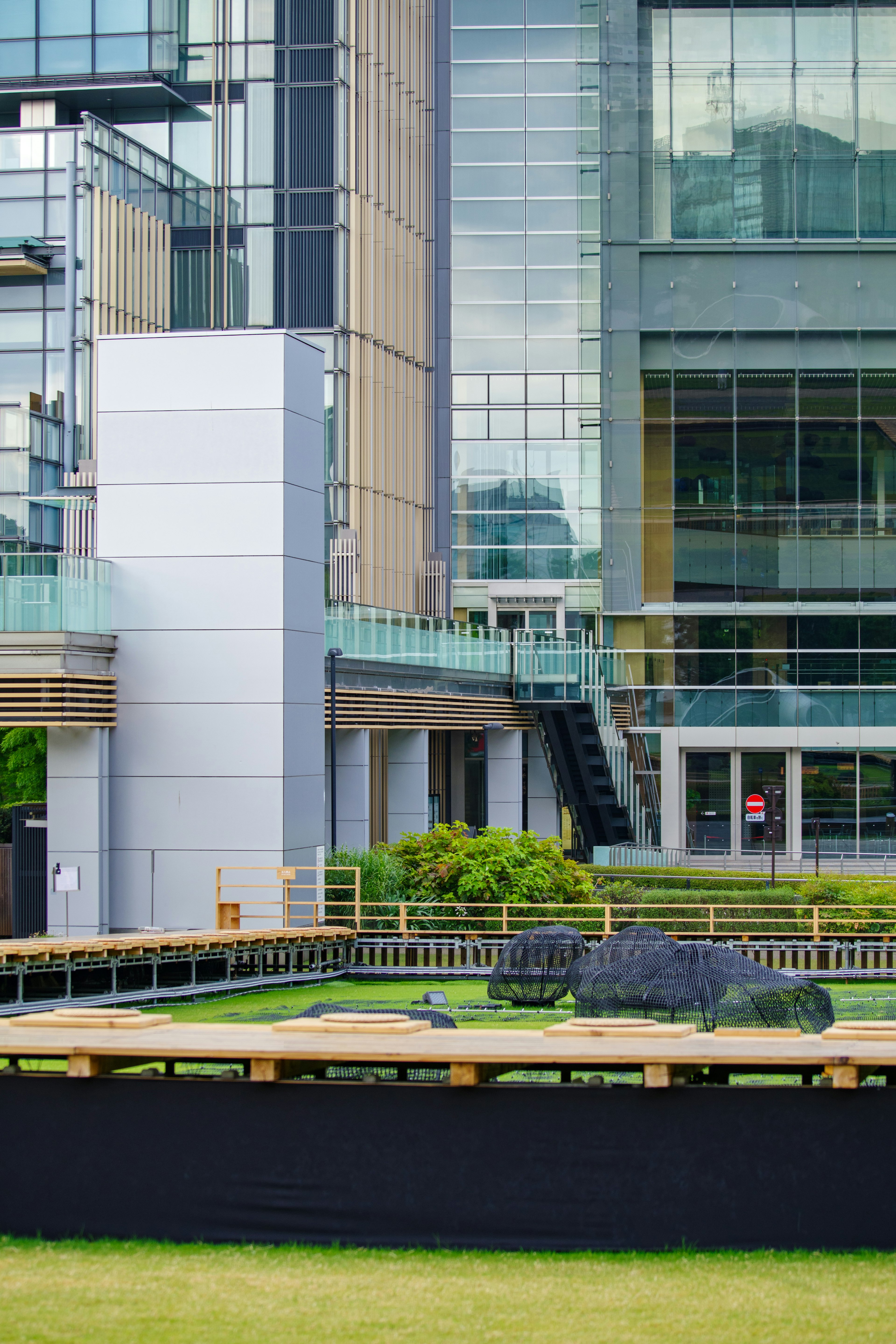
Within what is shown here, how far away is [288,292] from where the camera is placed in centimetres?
4616

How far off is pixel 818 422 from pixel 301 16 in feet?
61.3

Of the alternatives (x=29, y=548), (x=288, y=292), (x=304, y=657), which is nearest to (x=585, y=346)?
(x=288, y=292)

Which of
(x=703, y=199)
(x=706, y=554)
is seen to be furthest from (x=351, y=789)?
(x=703, y=199)

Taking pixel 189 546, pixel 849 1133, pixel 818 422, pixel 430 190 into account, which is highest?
pixel 430 190

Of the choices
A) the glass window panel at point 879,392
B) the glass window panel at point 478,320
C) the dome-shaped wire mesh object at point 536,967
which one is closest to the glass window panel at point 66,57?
the glass window panel at point 478,320

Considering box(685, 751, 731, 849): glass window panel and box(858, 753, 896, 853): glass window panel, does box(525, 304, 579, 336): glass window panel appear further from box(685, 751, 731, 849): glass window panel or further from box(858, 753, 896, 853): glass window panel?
box(858, 753, 896, 853): glass window panel

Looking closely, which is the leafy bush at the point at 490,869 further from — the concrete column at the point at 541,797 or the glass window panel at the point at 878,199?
the glass window panel at the point at 878,199

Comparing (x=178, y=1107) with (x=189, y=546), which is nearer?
(x=178, y=1107)

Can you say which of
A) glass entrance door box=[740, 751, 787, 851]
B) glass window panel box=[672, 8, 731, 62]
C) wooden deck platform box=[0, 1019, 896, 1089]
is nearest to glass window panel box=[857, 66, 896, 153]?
glass window panel box=[672, 8, 731, 62]

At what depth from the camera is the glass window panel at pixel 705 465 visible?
4988 cm

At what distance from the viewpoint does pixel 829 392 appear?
1967 inches

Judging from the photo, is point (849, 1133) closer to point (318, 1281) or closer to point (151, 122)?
point (318, 1281)

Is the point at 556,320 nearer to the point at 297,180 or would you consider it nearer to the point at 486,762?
the point at 297,180

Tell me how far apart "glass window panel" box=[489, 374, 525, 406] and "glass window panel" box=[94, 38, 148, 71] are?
1369cm
